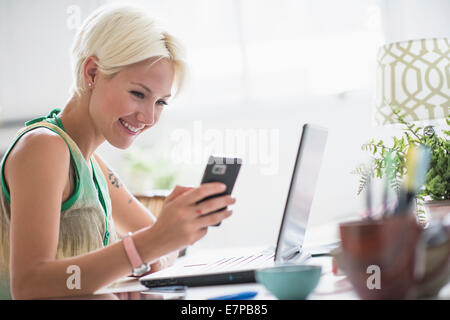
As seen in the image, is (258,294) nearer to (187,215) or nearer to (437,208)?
(187,215)

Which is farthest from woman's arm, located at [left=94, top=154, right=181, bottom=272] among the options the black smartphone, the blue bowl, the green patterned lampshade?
the green patterned lampshade

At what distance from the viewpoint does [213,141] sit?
3855 millimetres

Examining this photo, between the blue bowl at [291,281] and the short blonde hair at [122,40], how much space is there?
0.66m

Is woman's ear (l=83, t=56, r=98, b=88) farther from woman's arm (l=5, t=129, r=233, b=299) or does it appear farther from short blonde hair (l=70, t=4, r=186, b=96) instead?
woman's arm (l=5, t=129, r=233, b=299)

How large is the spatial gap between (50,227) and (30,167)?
12cm

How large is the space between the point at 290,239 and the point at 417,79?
1.27m

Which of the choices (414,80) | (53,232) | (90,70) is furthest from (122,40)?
(414,80)

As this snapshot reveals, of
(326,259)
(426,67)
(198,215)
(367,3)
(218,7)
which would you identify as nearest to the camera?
(198,215)

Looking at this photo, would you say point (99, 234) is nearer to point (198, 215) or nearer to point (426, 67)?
point (198, 215)

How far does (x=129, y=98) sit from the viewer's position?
3.60 feet

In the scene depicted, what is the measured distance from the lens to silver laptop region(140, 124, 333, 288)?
0.75m

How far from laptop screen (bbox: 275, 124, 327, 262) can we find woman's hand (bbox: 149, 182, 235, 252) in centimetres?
11
